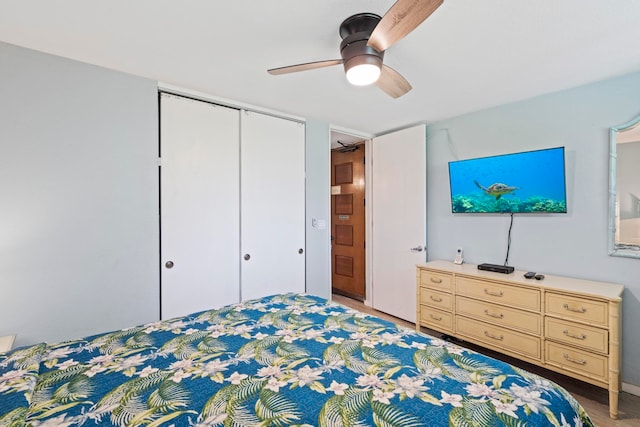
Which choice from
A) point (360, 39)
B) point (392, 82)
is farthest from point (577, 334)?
point (360, 39)

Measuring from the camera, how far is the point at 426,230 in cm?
352

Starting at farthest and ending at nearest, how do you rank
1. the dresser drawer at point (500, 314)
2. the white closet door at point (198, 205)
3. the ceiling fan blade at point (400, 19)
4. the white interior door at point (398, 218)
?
1. the white interior door at point (398, 218)
2. the white closet door at point (198, 205)
3. the dresser drawer at point (500, 314)
4. the ceiling fan blade at point (400, 19)

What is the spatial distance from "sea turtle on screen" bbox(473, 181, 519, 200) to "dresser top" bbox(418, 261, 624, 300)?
734mm

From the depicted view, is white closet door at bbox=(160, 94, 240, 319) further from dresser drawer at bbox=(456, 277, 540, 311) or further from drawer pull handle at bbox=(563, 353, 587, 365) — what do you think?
drawer pull handle at bbox=(563, 353, 587, 365)

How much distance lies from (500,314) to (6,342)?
3.42 metres

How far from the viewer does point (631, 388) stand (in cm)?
223

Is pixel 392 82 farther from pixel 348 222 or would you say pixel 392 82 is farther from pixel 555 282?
pixel 348 222

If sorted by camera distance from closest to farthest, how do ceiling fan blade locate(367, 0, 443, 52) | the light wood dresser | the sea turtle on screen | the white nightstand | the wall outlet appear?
ceiling fan blade locate(367, 0, 443, 52) → the white nightstand → the light wood dresser → the sea turtle on screen → the wall outlet

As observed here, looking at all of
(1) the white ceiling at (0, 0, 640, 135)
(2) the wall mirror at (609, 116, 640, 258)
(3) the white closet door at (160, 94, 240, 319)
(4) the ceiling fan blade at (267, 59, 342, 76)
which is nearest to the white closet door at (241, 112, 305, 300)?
(3) the white closet door at (160, 94, 240, 319)

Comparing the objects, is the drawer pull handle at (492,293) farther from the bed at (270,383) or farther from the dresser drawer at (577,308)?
the bed at (270,383)

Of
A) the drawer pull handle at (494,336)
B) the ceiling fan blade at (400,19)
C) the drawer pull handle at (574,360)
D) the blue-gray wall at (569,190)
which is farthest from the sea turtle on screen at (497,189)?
the ceiling fan blade at (400,19)

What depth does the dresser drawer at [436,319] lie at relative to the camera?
9.48ft

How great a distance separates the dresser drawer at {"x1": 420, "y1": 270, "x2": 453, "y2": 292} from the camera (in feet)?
9.48

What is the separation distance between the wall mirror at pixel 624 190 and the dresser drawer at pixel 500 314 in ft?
2.67
